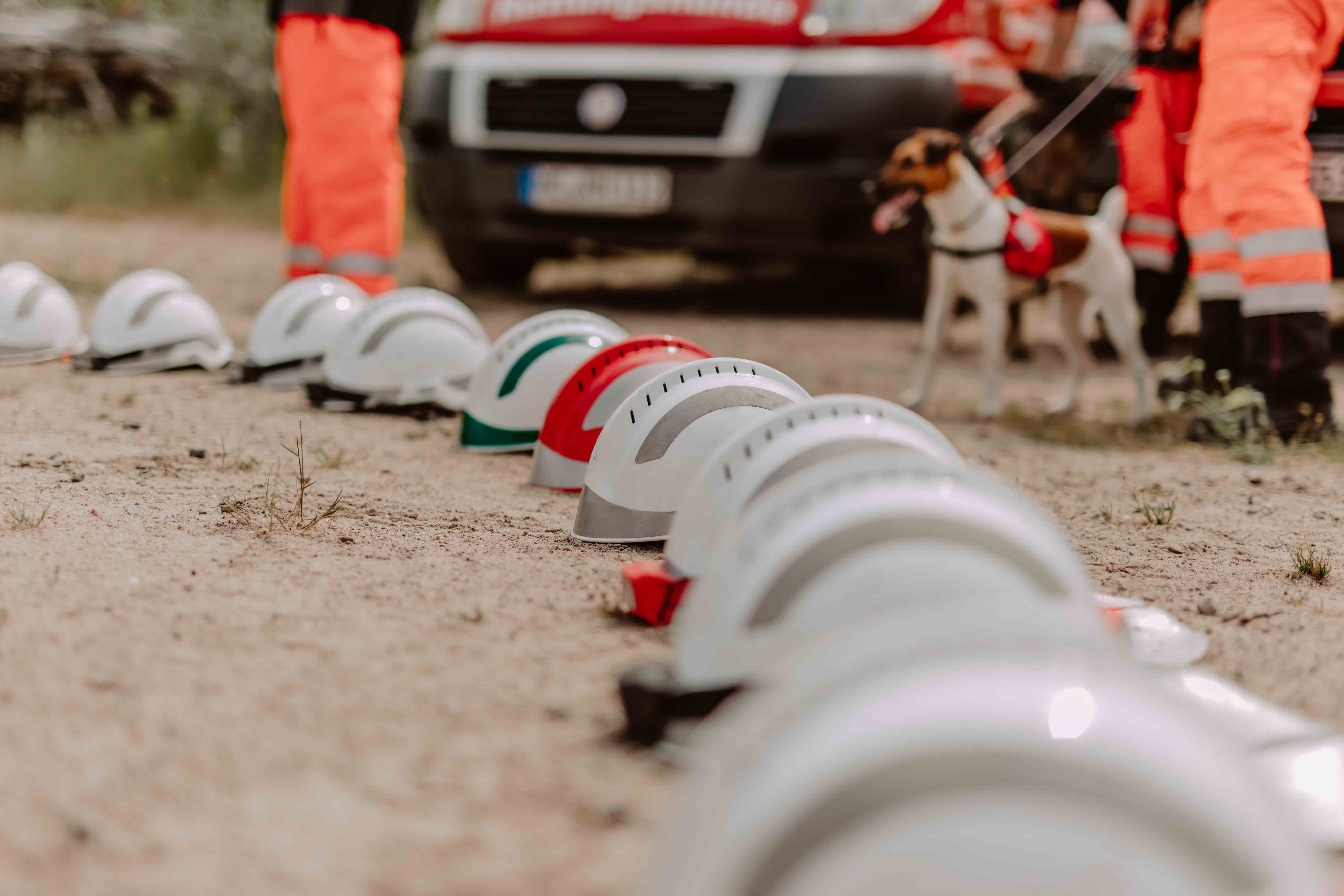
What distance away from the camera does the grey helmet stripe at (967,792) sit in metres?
0.87

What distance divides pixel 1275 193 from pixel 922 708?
3101 mm

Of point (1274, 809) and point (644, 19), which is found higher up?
point (644, 19)

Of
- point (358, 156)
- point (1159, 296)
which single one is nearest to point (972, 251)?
point (1159, 296)

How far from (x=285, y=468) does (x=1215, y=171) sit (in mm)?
2647

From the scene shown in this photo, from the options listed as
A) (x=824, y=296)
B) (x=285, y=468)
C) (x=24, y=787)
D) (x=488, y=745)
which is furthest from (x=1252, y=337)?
(x=824, y=296)

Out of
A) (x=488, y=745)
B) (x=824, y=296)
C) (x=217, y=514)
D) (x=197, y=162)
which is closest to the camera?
(x=488, y=745)

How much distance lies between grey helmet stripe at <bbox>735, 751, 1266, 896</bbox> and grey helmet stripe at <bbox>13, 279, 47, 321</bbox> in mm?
4361

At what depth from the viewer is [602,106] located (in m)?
5.98

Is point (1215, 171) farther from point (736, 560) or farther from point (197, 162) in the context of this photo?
point (197, 162)

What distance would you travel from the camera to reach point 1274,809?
0.91 meters

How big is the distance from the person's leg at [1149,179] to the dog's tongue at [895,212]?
0.80m

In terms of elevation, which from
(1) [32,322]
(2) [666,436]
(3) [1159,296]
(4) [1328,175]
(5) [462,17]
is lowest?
(1) [32,322]

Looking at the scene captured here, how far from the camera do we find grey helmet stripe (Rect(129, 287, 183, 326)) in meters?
4.39

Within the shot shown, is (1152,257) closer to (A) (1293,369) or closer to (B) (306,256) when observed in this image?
(A) (1293,369)
